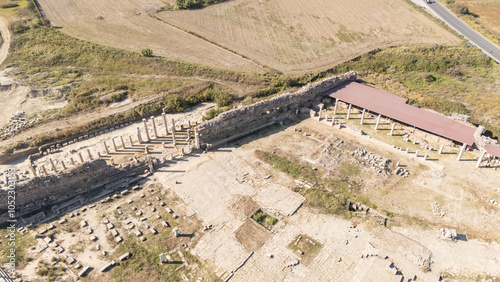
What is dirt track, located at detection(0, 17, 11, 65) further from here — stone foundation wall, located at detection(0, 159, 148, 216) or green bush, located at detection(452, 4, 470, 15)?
green bush, located at detection(452, 4, 470, 15)

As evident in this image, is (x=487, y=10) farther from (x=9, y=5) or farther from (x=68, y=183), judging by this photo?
(x=9, y=5)

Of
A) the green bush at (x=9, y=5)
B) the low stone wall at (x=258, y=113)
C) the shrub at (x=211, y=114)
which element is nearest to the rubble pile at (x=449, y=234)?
the low stone wall at (x=258, y=113)

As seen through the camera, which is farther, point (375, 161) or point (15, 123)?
point (15, 123)

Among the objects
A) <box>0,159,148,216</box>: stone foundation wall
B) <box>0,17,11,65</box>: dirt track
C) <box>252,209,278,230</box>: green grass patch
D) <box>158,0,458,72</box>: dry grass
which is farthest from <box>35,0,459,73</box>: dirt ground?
<box>252,209,278,230</box>: green grass patch

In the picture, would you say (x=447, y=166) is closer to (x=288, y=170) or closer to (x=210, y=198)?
(x=288, y=170)

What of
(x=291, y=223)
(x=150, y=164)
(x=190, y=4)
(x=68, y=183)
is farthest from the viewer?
(x=190, y=4)

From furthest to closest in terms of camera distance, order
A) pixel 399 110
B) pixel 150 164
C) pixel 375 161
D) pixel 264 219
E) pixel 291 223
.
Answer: pixel 399 110
pixel 375 161
pixel 150 164
pixel 264 219
pixel 291 223

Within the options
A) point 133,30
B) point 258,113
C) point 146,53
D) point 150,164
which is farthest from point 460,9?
point 150,164

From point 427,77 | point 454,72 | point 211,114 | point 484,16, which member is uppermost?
point 484,16

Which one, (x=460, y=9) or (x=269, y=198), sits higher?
(x=460, y=9)
